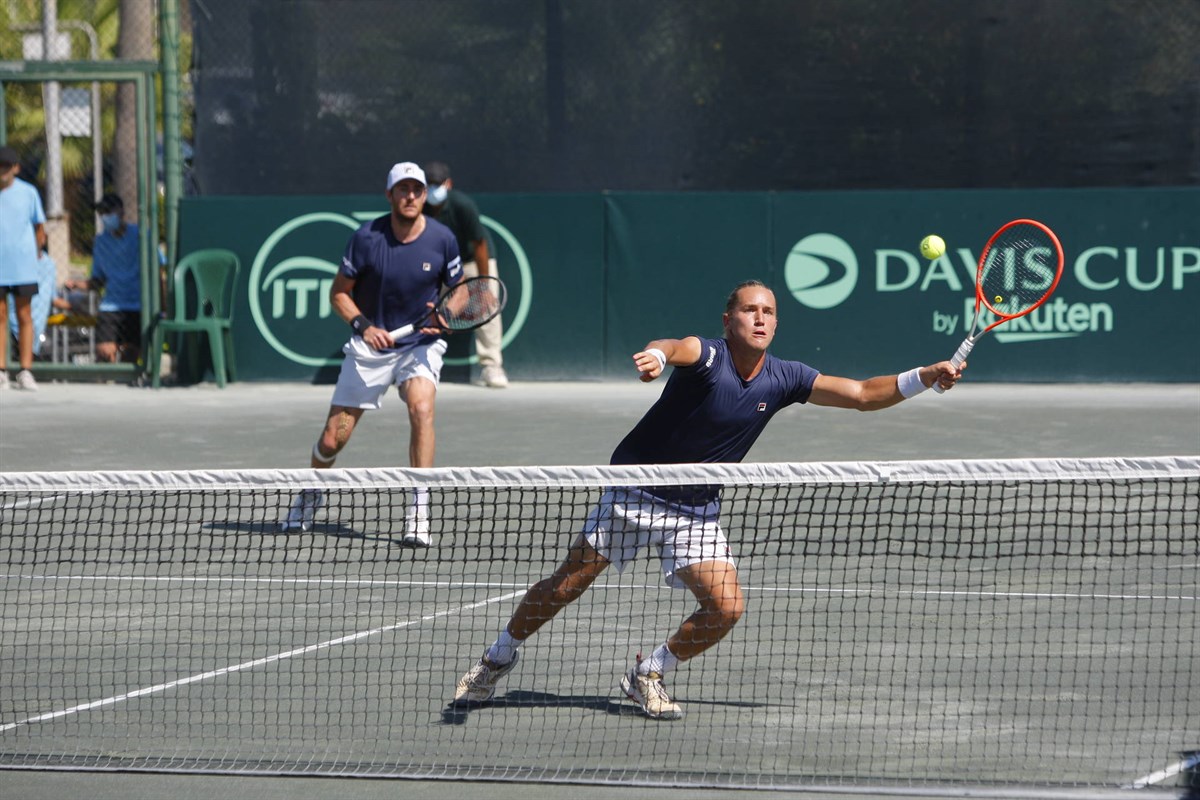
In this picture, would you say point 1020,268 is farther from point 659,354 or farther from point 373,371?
point 659,354

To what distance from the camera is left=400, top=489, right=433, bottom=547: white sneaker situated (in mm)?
7777

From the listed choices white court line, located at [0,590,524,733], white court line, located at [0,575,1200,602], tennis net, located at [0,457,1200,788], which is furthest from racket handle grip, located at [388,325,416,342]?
white court line, located at [0,590,524,733]

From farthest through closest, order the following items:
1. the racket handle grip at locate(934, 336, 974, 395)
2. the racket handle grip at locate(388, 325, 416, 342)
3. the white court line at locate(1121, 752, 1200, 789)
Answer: the racket handle grip at locate(388, 325, 416, 342) < the racket handle grip at locate(934, 336, 974, 395) < the white court line at locate(1121, 752, 1200, 789)

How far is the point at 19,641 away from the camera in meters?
6.36

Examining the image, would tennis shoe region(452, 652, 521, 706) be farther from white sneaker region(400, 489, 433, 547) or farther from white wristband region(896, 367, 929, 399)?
white sneaker region(400, 489, 433, 547)

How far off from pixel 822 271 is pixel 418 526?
791 centimetres

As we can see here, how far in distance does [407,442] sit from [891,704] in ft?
21.4

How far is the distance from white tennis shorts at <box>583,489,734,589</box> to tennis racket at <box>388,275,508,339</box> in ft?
11.6

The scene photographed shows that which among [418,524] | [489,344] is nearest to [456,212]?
[489,344]

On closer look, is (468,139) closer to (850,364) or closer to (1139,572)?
(850,364)

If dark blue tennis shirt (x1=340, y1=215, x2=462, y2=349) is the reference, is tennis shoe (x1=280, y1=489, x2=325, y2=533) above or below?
below

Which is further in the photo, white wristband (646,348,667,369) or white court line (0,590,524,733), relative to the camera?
white court line (0,590,524,733)

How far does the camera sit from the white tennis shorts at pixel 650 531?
534 centimetres

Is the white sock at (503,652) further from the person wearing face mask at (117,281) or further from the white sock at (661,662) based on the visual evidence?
the person wearing face mask at (117,281)
